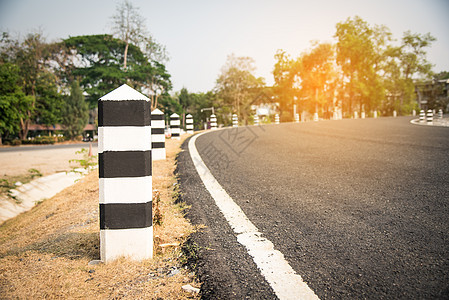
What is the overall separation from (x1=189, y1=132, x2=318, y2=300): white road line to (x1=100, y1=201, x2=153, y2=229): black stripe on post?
77cm

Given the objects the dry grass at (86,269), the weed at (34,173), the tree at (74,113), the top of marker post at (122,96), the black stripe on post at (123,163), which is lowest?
the weed at (34,173)

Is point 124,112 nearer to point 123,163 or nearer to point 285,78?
point 123,163

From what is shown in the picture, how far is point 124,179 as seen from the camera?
2.19m

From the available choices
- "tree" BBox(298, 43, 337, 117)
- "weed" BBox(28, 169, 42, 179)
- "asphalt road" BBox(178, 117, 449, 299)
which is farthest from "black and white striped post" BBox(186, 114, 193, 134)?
"tree" BBox(298, 43, 337, 117)

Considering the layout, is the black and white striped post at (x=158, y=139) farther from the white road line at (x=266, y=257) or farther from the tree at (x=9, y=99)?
the tree at (x=9, y=99)

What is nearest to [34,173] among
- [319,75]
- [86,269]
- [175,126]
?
[175,126]

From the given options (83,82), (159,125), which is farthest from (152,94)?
(159,125)

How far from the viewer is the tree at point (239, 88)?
59469 mm

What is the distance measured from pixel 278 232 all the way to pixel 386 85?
62.1 meters

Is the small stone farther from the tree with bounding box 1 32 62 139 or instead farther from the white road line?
the tree with bounding box 1 32 62 139

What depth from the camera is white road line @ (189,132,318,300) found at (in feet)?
5.06

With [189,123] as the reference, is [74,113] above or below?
above

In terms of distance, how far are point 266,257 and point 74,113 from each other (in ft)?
139

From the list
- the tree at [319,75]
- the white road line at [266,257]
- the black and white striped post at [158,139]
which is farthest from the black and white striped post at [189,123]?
the tree at [319,75]
